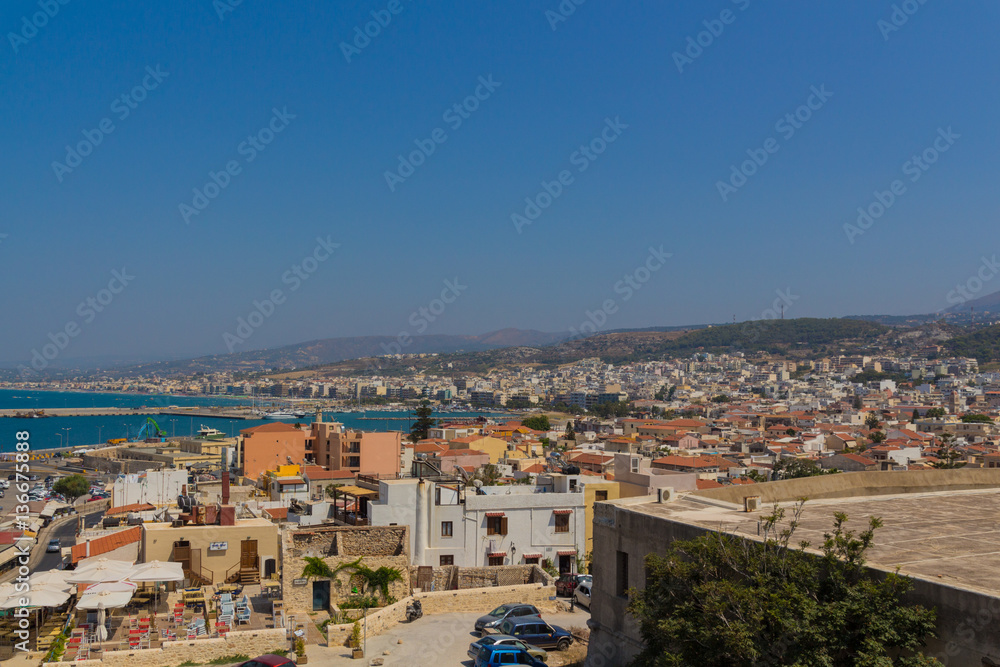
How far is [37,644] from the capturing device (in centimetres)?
1280

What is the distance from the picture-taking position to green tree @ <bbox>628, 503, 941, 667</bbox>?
21.2ft

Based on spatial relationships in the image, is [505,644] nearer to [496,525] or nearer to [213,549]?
[213,549]

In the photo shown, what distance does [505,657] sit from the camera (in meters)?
10.9

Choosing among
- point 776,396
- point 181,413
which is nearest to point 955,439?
point 776,396

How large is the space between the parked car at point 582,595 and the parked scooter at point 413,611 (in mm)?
3058

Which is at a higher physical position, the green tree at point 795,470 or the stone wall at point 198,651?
the stone wall at point 198,651

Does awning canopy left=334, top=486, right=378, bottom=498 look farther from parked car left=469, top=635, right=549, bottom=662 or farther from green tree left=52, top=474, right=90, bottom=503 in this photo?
green tree left=52, top=474, right=90, bottom=503

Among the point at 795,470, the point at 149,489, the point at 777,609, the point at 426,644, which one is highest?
the point at 777,609

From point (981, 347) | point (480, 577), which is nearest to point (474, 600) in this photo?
point (480, 577)

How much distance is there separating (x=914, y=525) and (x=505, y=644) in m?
5.40

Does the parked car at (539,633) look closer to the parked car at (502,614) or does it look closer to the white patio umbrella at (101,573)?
the parked car at (502,614)

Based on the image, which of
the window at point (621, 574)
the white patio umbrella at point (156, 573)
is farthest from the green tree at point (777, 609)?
the white patio umbrella at point (156, 573)

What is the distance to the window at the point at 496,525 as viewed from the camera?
63.0 ft

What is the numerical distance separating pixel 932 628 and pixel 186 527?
1351 cm
